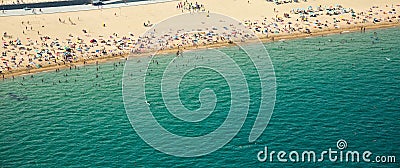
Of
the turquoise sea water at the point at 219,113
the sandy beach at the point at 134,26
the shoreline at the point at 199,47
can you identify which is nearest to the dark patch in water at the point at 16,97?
the turquoise sea water at the point at 219,113

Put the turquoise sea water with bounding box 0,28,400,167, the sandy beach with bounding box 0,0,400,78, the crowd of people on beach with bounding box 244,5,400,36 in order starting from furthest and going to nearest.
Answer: the crowd of people on beach with bounding box 244,5,400,36
the sandy beach with bounding box 0,0,400,78
the turquoise sea water with bounding box 0,28,400,167

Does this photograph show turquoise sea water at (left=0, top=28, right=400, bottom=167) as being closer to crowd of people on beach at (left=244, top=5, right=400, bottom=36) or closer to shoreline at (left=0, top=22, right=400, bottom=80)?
shoreline at (left=0, top=22, right=400, bottom=80)

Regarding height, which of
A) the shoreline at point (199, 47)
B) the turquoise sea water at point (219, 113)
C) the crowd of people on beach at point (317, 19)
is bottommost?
the turquoise sea water at point (219, 113)

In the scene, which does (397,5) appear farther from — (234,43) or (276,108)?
(276,108)

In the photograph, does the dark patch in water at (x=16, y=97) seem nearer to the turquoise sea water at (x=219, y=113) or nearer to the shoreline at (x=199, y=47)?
the turquoise sea water at (x=219, y=113)

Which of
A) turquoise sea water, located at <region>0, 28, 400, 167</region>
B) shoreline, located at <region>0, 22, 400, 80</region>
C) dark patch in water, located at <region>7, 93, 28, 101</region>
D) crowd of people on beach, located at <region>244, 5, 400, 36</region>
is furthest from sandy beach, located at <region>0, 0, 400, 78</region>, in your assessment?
dark patch in water, located at <region>7, 93, 28, 101</region>

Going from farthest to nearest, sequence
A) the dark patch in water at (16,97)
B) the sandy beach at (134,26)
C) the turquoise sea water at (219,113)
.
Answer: the sandy beach at (134,26) < the dark patch in water at (16,97) < the turquoise sea water at (219,113)
